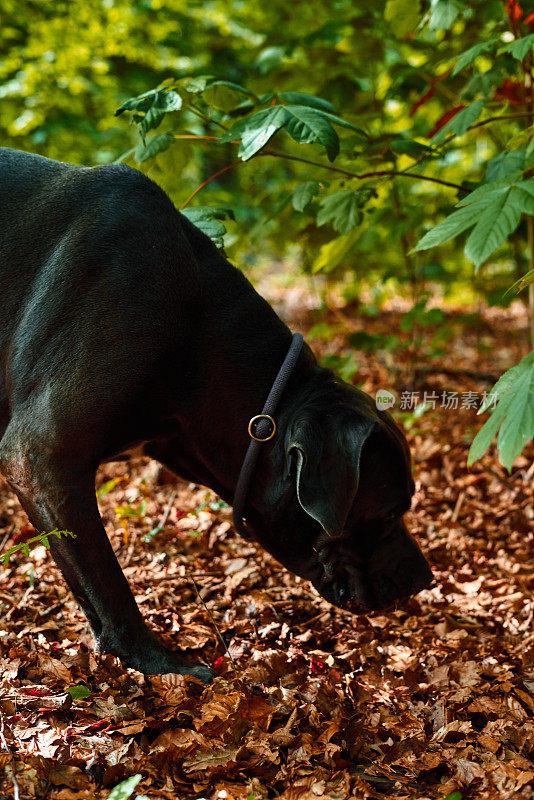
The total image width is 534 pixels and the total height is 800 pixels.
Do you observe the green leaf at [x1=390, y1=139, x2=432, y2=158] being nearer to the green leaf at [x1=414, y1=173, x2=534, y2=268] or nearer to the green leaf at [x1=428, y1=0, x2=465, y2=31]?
the green leaf at [x1=428, y1=0, x2=465, y2=31]

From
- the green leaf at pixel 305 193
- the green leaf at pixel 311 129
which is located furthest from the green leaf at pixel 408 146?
the green leaf at pixel 311 129

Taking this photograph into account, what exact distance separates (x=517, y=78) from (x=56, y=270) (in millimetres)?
3242

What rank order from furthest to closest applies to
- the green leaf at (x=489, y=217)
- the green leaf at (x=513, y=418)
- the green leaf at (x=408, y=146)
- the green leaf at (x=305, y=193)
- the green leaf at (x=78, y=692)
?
the green leaf at (x=305, y=193), the green leaf at (x=408, y=146), the green leaf at (x=78, y=692), the green leaf at (x=489, y=217), the green leaf at (x=513, y=418)

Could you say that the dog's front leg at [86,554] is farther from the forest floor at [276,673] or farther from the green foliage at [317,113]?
the green foliage at [317,113]

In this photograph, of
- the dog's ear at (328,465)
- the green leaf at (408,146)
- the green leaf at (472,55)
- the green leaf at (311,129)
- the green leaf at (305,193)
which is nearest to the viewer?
the dog's ear at (328,465)

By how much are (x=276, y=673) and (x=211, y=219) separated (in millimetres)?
2060

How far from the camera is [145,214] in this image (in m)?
2.86

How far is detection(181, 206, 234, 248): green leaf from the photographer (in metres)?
3.27

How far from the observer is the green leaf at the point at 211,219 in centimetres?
327

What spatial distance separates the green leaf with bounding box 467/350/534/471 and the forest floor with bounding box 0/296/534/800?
105 cm

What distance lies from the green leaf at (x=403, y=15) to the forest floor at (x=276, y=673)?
2.78 metres

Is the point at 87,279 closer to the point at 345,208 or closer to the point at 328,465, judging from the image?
the point at 328,465

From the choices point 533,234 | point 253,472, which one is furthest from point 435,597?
point 533,234

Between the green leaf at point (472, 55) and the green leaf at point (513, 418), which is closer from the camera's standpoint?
the green leaf at point (513, 418)
